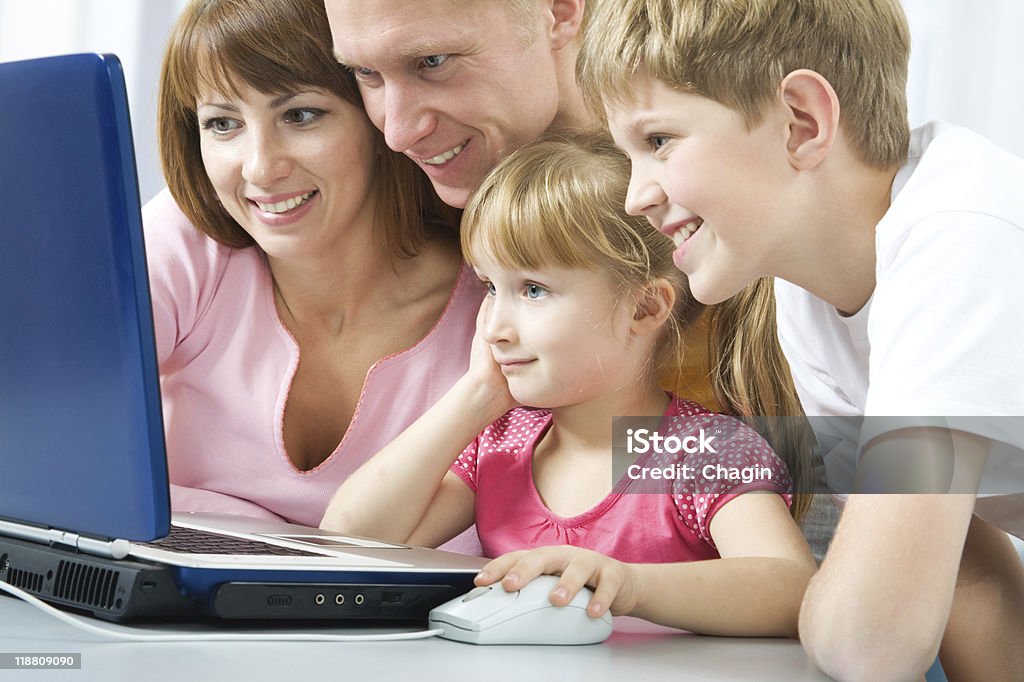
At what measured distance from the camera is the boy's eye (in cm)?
108

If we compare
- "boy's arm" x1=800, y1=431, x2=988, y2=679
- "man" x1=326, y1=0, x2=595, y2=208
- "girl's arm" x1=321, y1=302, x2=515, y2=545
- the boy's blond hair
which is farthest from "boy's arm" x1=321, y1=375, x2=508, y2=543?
"boy's arm" x1=800, y1=431, x2=988, y2=679

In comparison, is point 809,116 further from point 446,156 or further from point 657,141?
point 446,156

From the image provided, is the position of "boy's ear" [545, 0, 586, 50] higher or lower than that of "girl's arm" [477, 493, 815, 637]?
higher

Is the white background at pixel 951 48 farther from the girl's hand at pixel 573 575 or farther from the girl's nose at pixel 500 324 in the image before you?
the girl's hand at pixel 573 575

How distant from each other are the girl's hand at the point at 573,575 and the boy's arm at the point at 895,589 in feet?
0.45

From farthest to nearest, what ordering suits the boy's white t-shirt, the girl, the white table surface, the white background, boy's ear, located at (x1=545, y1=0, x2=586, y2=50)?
the white background, boy's ear, located at (x1=545, y1=0, x2=586, y2=50), the girl, the boy's white t-shirt, the white table surface

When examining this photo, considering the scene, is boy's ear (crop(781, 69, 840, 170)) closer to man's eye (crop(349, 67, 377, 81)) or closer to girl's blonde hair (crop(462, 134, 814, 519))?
girl's blonde hair (crop(462, 134, 814, 519))

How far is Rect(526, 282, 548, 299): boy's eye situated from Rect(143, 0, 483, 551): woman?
0.24 metres

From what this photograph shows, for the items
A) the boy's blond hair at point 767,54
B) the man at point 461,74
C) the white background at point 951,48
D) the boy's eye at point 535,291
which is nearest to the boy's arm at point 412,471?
the boy's eye at point 535,291

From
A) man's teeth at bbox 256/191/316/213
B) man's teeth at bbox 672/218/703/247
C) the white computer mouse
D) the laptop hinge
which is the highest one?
man's teeth at bbox 672/218/703/247

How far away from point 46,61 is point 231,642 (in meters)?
0.37

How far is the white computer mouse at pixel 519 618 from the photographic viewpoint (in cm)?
69

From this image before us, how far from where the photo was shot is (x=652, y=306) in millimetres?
1117

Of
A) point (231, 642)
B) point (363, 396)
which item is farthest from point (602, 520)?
point (231, 642)
